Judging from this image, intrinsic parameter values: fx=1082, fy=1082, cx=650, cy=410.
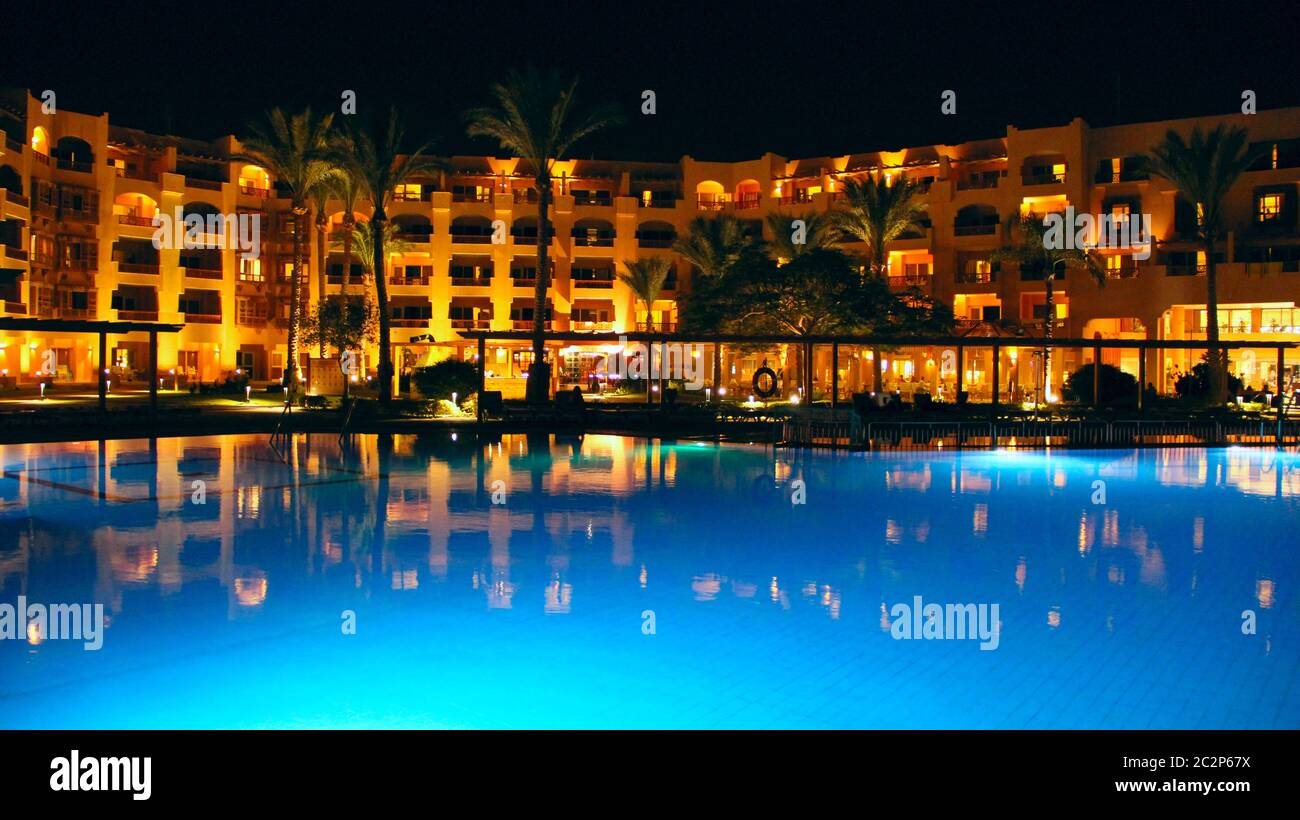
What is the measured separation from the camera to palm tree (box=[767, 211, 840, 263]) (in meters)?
48.7

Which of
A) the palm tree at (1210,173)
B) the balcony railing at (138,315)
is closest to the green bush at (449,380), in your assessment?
the palm tree at (1210,173)

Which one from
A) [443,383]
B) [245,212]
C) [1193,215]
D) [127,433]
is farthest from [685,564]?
[245,212]

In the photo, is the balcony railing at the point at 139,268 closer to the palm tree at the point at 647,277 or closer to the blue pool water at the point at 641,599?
the palm tree at the point at 647,277

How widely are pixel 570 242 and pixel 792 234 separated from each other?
67.3ft

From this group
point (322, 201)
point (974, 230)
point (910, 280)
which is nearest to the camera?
point (322, 201)

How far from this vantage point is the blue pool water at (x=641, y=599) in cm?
619

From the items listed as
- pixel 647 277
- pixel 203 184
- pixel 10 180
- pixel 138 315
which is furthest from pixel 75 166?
pixel 647 277

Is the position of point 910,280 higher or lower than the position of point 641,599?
higher

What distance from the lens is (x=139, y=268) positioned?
186 feet

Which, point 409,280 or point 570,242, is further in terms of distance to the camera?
point 570,242

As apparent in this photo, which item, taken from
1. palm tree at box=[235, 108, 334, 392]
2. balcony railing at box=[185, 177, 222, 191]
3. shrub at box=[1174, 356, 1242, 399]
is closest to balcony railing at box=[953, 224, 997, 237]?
shrub at box=[1174, 356, 1242, 399]

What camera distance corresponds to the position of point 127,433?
83.8 feet

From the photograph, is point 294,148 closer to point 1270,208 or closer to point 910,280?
point 910,280
